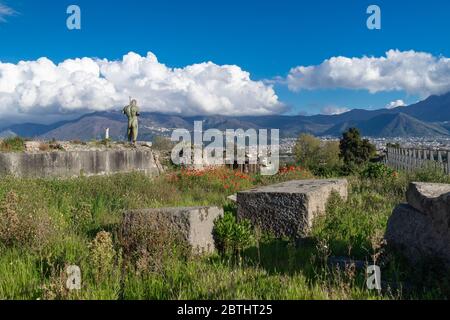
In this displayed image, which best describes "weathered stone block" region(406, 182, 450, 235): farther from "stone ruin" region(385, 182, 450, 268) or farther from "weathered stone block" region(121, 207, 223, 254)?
"weathered stone block" region(121, 207, 223, 254)

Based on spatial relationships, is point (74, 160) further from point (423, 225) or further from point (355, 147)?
point (355, 147)

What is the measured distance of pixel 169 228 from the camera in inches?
260

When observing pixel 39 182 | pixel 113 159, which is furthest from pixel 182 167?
pixel 39 182

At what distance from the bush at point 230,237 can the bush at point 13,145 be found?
9.71 m

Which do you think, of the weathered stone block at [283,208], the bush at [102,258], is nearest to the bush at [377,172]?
Result: the weathered stone block at [283,208]

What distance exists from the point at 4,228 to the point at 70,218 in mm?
2162

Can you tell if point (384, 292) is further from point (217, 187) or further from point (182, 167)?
point (182, 167)

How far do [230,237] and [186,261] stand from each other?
3.26 ft

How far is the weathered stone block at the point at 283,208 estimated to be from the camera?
7.89 metres

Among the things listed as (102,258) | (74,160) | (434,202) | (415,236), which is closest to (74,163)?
(74,160)

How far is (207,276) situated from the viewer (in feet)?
16.1
